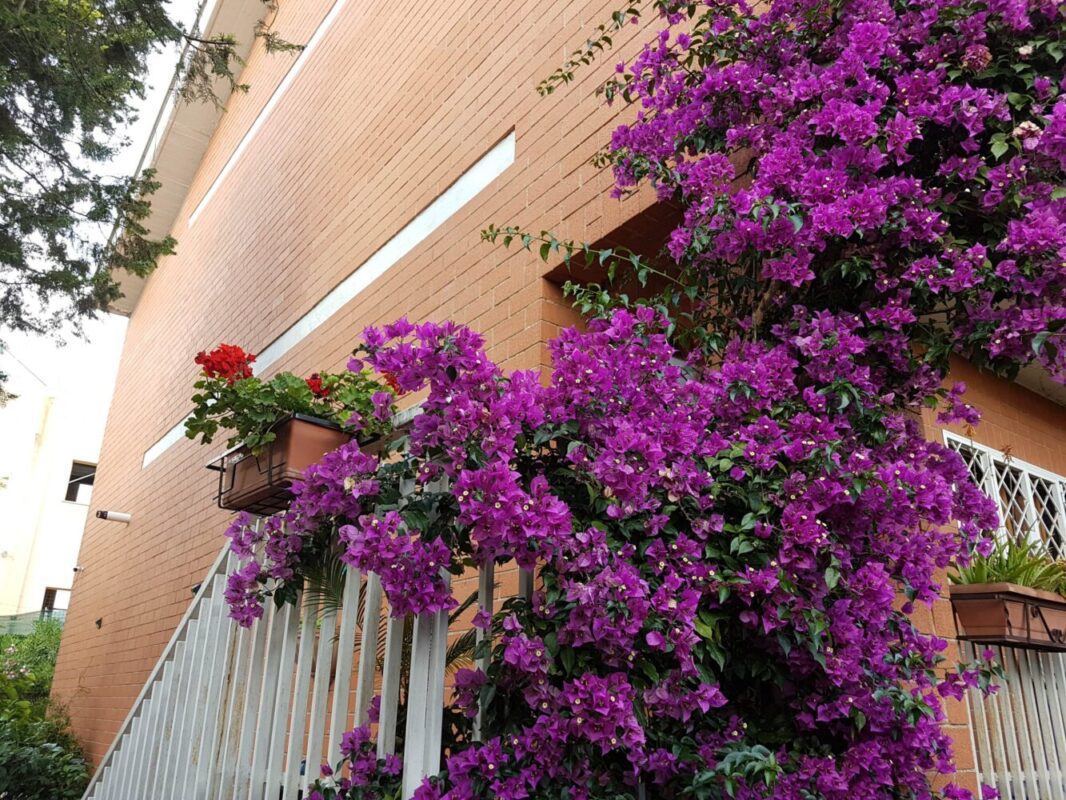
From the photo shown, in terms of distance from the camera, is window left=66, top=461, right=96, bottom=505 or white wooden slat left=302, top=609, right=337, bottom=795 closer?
white wooden slat left=302, top=609, right=337, bottom=795

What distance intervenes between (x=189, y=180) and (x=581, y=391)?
9.97 m

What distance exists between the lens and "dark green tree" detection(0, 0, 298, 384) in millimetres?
5891

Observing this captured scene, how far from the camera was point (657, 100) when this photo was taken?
2.76 meters

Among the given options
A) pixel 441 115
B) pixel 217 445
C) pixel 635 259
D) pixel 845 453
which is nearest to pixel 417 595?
pixel 845 453

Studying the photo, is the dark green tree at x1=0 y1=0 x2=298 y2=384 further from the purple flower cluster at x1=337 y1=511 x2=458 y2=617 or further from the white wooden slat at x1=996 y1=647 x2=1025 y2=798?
the white wooden slat at x1=996 y1=647 x2=1025 y2=798

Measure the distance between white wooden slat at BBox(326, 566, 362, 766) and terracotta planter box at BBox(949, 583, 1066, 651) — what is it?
193 cm

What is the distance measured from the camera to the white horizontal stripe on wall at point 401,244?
13.7 ft

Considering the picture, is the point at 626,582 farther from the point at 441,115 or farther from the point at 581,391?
the point at 441,115

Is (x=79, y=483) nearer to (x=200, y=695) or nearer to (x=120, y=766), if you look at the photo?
(x=120, y=766)

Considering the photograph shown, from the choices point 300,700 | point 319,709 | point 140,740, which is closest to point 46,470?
point 140,740

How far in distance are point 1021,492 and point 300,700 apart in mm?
3230

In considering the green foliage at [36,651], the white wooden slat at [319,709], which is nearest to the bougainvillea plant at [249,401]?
the white wooden slat at [319,709]

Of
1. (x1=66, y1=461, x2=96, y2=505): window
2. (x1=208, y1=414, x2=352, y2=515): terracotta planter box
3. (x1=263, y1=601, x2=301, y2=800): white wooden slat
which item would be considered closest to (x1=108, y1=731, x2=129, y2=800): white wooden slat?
(x1=208, y1=414, x2=352, y2=515): terracotta planter box

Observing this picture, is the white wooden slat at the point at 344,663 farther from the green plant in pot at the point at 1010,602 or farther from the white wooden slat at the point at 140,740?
the green plant in pot at the point at 1010,602
